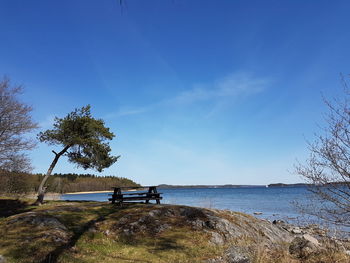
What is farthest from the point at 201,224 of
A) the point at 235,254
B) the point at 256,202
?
the point at 256,202

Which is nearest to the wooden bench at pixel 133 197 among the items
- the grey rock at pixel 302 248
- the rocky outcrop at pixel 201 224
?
the rocky outcrop at pixel 201 224

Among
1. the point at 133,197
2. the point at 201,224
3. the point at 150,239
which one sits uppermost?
the point at 133,197

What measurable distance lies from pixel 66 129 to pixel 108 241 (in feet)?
50.9

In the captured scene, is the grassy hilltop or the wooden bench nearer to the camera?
the grassy hilltop

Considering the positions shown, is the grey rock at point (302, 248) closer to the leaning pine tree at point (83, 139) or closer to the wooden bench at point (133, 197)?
the wooden bench at point (133, 197)

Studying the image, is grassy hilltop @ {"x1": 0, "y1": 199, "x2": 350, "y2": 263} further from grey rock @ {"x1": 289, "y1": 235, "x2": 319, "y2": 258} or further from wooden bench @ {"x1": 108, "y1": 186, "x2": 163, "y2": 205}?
wooden bench @ {"x1": 108, "y1": 186, "x2": 163, "y2": 205}

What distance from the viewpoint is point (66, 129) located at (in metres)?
23.0

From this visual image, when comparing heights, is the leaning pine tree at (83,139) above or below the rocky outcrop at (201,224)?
above

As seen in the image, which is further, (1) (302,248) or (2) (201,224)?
(2) (201,224)

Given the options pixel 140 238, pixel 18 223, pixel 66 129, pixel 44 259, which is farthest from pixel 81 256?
pixel 66 129

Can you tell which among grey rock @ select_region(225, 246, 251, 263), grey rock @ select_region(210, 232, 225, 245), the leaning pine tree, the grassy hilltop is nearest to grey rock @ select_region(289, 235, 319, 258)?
the grassy hilltop

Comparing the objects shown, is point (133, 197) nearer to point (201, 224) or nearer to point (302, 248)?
point (201, 224)

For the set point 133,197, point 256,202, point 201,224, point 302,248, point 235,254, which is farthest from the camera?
point 256,202

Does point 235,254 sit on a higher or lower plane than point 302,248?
lower
